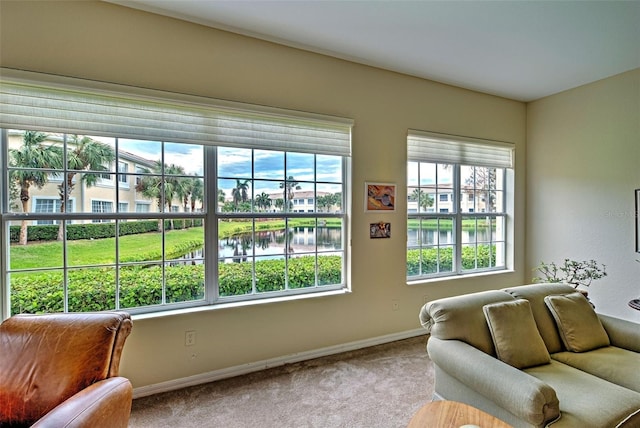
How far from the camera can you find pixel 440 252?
364 centimetres

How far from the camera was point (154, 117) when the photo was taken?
228 cm

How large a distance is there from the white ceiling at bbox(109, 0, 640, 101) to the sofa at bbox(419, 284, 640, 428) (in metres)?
2.05

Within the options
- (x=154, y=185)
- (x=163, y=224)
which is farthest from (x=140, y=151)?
(x=163, y=224)

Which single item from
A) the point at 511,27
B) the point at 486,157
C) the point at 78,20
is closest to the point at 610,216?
the point at 486,157

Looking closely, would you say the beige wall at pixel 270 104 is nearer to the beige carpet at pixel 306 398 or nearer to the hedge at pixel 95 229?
the beige carpet at pixel 306 398

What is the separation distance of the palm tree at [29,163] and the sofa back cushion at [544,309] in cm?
341

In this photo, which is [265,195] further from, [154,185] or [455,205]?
[455,205]

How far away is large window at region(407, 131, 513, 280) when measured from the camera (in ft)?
11.4

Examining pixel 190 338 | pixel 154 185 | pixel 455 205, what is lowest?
pixel 190 338

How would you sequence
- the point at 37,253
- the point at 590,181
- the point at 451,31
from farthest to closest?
the point at 590,181
the point at 451,31
the point at 37,253

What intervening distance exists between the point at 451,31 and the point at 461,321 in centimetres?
222

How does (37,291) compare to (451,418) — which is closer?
(451,418)

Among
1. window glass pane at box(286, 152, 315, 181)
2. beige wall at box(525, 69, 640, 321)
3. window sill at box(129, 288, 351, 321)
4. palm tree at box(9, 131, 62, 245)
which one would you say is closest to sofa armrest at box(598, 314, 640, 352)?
beige wall at box(525, 69, 640, 321)

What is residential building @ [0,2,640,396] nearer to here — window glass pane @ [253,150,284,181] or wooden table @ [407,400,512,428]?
window glass pane @ [253,150,284,181]
